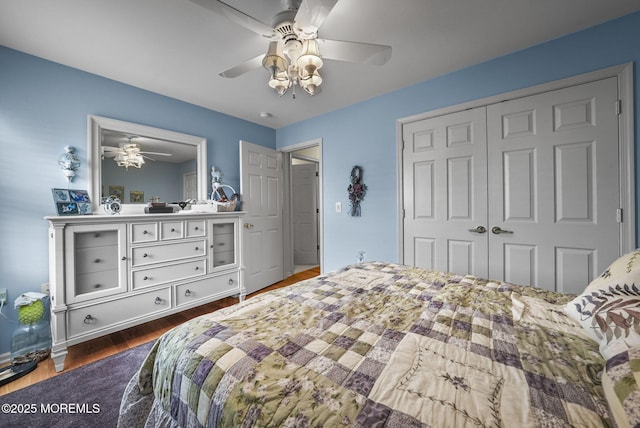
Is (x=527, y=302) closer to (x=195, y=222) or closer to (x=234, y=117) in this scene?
(x=195, y=222)

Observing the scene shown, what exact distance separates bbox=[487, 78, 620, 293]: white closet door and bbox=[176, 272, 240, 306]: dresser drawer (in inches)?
106

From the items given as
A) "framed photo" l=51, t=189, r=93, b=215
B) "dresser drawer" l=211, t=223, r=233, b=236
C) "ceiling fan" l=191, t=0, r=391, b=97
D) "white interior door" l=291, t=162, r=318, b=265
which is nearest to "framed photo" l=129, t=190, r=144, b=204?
"framed photo" l=51, t=189, r=93, b=215

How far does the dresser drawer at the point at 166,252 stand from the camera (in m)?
2.21

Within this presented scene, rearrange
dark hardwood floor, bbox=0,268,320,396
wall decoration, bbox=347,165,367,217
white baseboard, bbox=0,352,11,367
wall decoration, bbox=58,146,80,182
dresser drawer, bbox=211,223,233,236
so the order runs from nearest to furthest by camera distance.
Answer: dark hardwood floor, bbox=0,268,320,396
white baseboard, bbox=0,352,11,367
wall decoration, bbox=58,146,80,182
dresser drawer, bbox=211,223,233,236
wall decoration, bbox=347,165,367,217

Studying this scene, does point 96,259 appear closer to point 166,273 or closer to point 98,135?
point 166,273

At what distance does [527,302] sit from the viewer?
1.18 metres

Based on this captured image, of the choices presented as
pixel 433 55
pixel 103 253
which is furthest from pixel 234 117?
pixel 433 55

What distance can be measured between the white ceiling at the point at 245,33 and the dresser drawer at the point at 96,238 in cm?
144

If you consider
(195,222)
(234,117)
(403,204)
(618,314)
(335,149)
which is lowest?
(618,314)

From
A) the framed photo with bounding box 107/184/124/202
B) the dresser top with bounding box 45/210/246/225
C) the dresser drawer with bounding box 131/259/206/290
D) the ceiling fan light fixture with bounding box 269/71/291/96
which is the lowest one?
the dresser drawer with bounding box 131/259/206/290

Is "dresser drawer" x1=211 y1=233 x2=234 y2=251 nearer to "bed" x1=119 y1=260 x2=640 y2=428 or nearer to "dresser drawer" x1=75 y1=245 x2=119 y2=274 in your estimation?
"dresser drawer" x1=75 y1=245 x2=119 y2=274

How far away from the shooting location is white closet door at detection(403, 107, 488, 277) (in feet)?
7.51

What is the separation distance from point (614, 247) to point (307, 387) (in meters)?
2.40

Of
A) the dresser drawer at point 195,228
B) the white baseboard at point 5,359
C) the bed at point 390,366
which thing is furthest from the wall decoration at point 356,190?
the white baseboard at point 5,359
